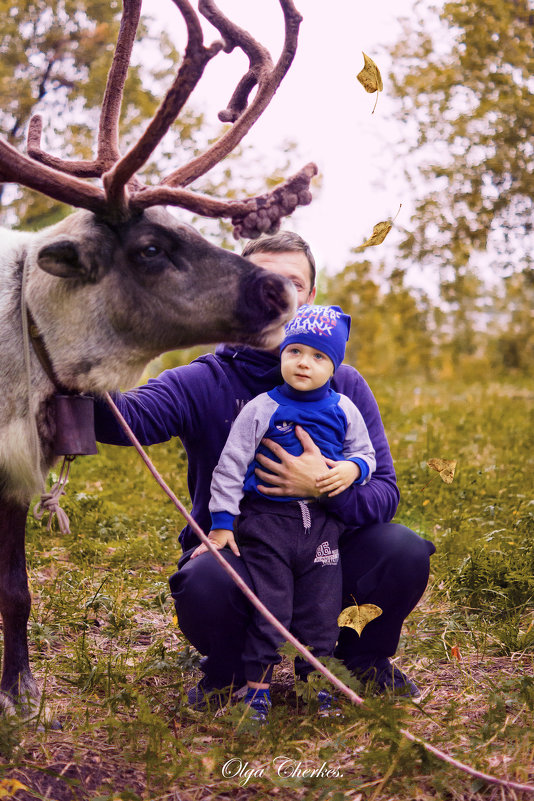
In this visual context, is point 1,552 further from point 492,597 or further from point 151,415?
point 492,597

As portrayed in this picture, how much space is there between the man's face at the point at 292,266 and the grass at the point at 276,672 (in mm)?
1505

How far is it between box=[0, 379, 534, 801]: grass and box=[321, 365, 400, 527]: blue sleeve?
26.2 inches

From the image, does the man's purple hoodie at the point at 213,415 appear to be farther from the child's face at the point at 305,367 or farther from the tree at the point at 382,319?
the tree at the point at 382,319

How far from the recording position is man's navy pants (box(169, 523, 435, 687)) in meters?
2.95

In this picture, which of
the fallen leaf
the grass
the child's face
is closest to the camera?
the grass

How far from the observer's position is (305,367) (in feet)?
10.1

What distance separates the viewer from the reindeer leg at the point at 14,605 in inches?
119

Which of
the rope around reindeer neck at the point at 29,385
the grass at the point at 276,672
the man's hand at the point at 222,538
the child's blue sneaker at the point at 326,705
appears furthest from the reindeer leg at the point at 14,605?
the child's blue sneaker at the point at 326,705

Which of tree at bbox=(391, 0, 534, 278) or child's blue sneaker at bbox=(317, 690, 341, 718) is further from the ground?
tree at bbox=(391, 0, 534, 278)

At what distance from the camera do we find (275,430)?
123 inches

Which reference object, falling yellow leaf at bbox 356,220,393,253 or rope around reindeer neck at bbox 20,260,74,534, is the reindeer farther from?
falling yellow leaf at bbox 356,220,393,253
